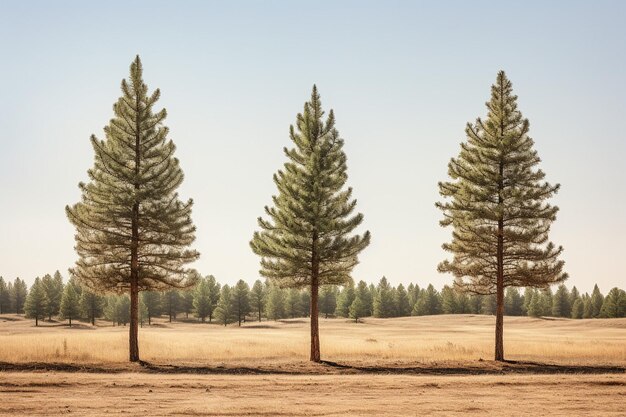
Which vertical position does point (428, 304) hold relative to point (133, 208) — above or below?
below

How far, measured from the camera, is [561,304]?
105 m

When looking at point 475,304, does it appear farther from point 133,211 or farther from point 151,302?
point 133,211

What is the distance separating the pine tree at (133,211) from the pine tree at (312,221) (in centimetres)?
379

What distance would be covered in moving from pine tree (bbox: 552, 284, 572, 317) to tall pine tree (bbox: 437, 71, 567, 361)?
87783mm

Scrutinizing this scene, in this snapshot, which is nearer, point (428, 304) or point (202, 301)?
point (202, 301)

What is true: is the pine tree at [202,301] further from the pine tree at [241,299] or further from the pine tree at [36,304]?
the pine tree at [36,304]

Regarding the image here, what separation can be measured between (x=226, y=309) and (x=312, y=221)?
6167cm

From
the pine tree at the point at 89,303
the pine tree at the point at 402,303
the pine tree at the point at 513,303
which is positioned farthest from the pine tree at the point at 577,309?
the pine tree at the point at 89,303

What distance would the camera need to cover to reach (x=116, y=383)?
14.3 metres

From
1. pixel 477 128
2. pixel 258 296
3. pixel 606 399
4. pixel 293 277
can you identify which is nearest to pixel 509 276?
pixel 477 128

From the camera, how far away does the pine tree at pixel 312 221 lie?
80.1 ft

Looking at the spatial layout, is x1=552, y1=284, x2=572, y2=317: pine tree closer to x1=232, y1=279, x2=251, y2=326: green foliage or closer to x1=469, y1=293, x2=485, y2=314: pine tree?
x1=469, y1=293, x2=485, y2=314: pine tree

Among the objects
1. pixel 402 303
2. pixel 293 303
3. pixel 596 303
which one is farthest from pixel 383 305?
pixel 596 303

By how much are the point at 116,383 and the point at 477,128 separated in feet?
61.3
